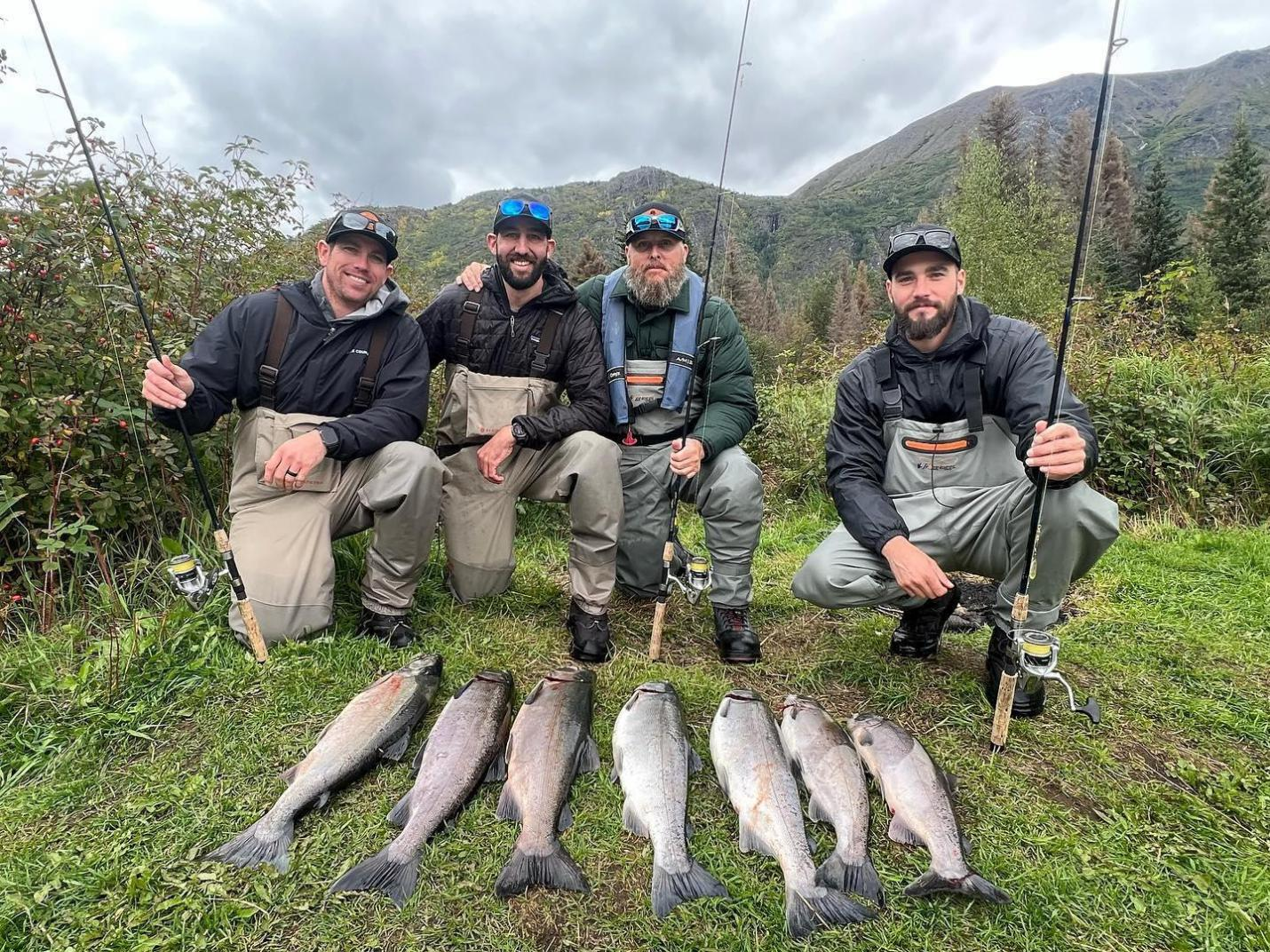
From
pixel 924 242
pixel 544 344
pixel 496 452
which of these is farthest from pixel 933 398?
pixel 496 452

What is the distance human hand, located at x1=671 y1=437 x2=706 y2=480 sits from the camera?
13.0 ft

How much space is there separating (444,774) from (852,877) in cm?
156

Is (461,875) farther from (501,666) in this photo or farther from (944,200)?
(944,200)

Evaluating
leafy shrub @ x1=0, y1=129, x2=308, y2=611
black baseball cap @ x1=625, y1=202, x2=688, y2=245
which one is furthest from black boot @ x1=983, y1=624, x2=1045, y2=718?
leafy shrub @ x1=0, y1=129, x2=308, y2=611

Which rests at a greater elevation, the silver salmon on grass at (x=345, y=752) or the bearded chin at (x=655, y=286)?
the bearded chin at (x=655, y=286)

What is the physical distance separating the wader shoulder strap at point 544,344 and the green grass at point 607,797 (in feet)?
5.37

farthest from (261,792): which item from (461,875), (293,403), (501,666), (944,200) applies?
(944,200)

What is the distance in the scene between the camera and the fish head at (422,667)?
3307 millimetres

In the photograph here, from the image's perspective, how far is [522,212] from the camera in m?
4.31

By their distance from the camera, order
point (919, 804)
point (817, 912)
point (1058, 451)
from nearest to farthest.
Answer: point (817, 912) < point (919, 804) < point (1058, 451)

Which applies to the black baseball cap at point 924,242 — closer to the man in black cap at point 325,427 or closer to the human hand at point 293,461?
the man in black cap at point 325,427

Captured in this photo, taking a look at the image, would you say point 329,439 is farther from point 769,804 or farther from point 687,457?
point 769,804

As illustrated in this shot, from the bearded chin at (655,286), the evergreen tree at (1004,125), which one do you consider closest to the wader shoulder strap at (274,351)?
the bearded chin at (655,286)

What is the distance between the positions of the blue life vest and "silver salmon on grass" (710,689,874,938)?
6.75 feet
